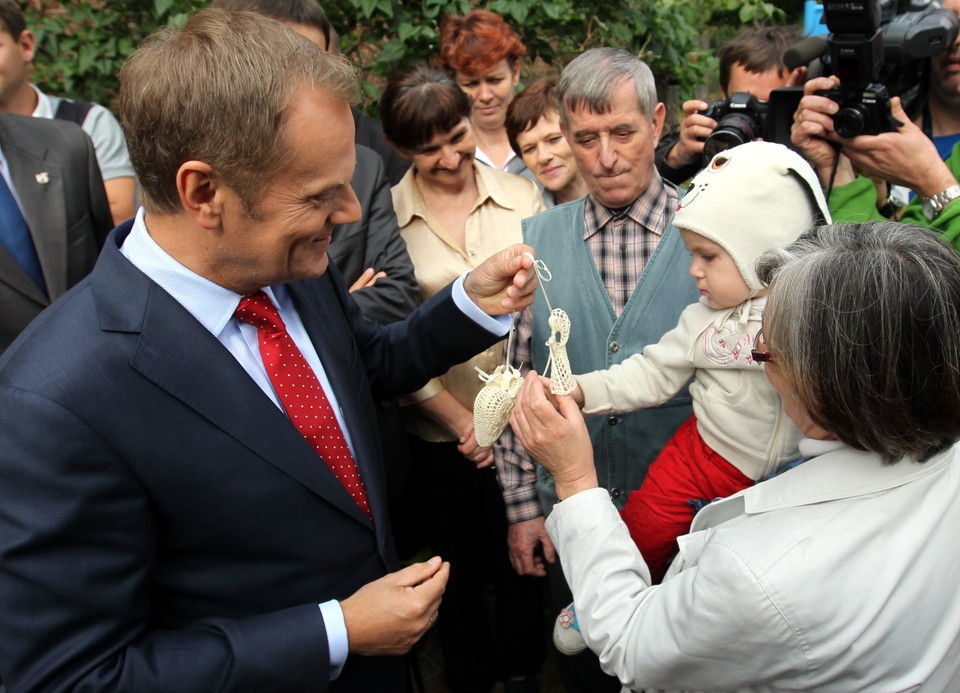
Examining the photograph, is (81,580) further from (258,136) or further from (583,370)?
(583,370)

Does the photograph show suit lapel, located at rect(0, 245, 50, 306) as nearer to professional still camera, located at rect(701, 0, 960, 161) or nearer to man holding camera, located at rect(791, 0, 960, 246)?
professional still camera, located at rect(701, 0, 960, 161)

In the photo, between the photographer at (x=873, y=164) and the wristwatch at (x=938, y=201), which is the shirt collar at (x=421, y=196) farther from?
the wristwatch at (x=938, y=201)

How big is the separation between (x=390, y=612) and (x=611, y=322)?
1.20 metres

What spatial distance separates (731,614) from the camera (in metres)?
1.35

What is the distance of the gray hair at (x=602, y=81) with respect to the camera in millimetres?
2482

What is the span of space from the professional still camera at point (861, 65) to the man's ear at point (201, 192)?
5.52ft

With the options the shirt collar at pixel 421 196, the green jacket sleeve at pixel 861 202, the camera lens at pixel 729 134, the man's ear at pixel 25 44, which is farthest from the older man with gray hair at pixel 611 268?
the man's ear at pixel 25 44

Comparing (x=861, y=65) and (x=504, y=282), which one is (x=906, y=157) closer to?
(x=861, y=65)

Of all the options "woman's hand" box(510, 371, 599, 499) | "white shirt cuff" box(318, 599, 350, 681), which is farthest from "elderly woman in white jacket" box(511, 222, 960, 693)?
"white shirt cuff" box(318, 599, 350, 681)

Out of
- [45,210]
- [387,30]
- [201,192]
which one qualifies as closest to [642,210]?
[201,192]

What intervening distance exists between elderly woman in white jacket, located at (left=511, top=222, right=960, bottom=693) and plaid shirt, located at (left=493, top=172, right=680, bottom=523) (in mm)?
1009

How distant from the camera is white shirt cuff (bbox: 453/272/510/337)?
7.08 feet

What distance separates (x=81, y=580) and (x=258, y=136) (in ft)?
2.97

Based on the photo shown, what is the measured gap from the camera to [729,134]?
249 centimetres
